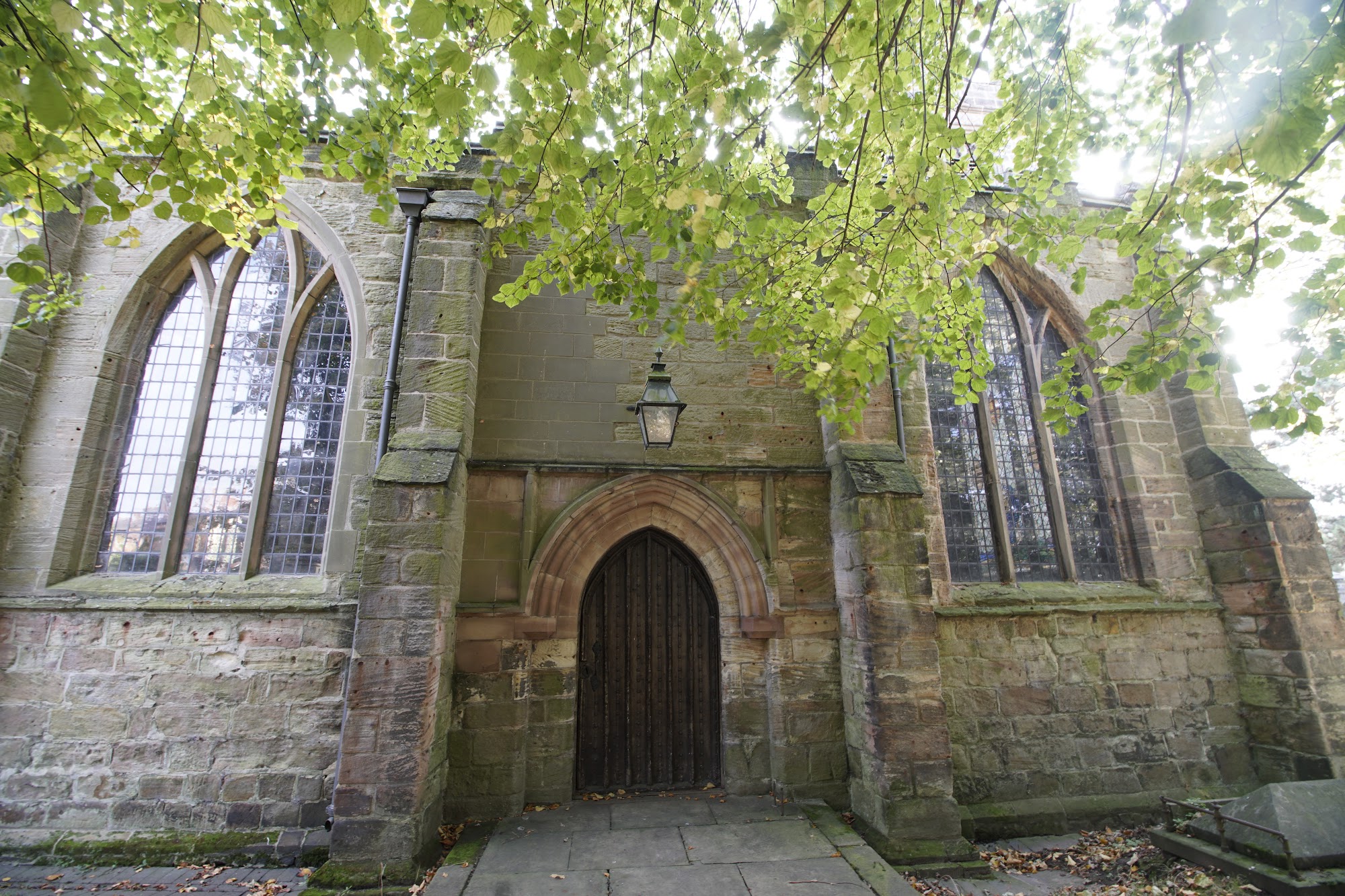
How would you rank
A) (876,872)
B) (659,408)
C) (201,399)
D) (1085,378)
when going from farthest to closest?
(1085,378), (201,399), (659,408), (876,872)

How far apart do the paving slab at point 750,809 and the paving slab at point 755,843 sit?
11cm

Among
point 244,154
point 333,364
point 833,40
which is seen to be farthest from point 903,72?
point 333,364

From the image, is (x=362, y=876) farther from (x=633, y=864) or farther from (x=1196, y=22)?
(x=1196, y=22)

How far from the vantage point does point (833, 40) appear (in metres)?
3.12

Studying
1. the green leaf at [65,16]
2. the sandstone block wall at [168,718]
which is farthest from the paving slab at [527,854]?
the green leaf at [65,16]

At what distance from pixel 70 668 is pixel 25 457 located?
6.35 ft

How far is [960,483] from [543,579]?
14.4 ft

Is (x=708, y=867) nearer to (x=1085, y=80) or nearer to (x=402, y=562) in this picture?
(x=402, y=562)

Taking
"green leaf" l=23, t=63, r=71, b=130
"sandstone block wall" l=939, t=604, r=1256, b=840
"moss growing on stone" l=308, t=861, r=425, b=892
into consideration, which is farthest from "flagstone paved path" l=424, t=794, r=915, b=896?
"green leaf" l=23, t=63, r=71, b=130

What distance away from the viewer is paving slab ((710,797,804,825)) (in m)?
4.41

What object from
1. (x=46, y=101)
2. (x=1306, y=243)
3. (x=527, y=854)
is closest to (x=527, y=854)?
(x=527, y=854)

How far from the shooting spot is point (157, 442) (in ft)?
17.9

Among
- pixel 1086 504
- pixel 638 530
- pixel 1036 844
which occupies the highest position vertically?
pixel 1086 504

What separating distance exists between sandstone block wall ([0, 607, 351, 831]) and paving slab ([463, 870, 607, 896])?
1988 mm
